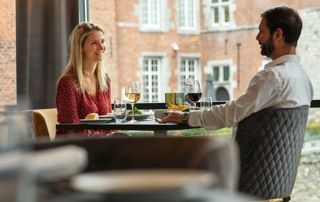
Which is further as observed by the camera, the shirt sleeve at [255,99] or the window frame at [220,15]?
the window frame at [220,15]

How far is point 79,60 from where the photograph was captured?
4.11 m

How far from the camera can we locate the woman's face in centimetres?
416

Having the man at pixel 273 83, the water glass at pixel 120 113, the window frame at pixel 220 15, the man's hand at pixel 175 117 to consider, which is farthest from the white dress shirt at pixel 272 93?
the window frame at pixel 220 15

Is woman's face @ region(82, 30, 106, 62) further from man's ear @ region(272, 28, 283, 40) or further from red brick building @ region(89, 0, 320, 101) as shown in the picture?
red brick building @ region(89, 0, 320, 101)

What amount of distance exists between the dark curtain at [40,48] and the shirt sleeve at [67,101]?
4.88 ft

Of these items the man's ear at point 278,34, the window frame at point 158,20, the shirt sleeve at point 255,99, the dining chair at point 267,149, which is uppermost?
the window frame at point 158,20

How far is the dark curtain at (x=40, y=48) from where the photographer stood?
543 cm

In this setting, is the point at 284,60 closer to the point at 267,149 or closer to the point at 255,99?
the point at 255,99

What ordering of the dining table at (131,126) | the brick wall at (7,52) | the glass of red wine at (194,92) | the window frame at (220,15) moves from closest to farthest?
the dining table at (131,126) < the glass of red wine at (194,92) < the brick wall at (7,52) < the window frame at (220,15)

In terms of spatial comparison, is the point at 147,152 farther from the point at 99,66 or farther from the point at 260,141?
the point at 99,66

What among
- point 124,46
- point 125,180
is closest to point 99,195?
point 125,180

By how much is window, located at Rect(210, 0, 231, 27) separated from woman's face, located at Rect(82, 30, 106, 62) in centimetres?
406

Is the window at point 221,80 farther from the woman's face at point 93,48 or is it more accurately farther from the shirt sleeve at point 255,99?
the shirt sleeve at point 255,99

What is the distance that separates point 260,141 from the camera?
282 cm
